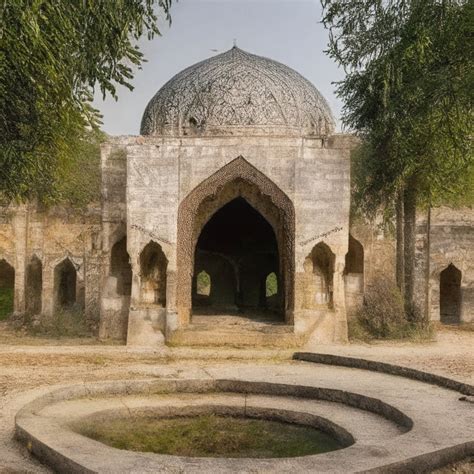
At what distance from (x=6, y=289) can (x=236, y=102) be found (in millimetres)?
8137

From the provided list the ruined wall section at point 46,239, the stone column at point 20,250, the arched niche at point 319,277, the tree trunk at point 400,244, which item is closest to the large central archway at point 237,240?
the arched niche at point 319,277

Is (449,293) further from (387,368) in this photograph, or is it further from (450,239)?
(387,368)

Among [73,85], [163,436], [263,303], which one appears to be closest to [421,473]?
[163,436]

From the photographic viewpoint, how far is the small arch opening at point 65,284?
696 inches

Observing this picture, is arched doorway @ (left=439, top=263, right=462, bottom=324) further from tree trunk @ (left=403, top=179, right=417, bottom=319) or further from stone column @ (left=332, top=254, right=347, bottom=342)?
stone column @ (left=332, top=254, right=347, bottom=342)

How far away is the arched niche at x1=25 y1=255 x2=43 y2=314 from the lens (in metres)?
17.6

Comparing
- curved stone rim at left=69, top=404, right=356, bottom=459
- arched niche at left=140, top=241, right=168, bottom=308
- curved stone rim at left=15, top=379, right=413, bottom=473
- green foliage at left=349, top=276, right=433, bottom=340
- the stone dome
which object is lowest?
curved stone rim at left=69, top=404, right=356, bottom=459

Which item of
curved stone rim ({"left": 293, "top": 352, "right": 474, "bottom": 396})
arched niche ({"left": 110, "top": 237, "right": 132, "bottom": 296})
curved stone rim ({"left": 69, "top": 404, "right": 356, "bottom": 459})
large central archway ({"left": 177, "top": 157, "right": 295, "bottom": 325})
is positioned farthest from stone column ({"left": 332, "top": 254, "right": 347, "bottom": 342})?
curved stone rim ({"left": 69, "top": 404, "right": 356, "bottom": 459})

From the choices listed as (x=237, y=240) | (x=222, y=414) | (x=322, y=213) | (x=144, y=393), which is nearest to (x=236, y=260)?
(x=237, y=240)

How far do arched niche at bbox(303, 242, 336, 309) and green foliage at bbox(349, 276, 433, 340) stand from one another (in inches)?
37.0

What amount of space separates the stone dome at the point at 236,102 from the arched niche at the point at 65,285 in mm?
4091

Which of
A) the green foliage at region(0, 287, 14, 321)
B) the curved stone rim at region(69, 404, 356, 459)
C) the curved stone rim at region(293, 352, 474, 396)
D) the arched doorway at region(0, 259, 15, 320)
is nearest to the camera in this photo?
the curved stone rim at region(69, 404, 356, 459)

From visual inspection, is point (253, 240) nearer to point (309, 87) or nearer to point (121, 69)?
point (309, 87)

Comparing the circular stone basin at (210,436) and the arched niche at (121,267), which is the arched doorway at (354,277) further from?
the circular stone basin at (210,436)
